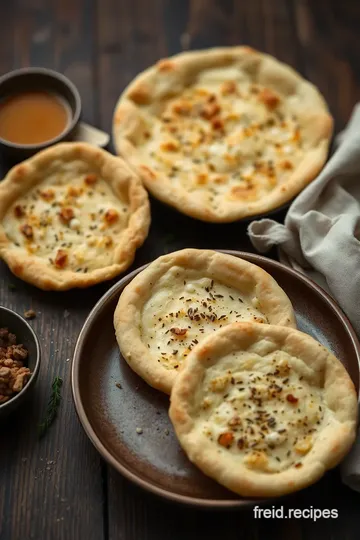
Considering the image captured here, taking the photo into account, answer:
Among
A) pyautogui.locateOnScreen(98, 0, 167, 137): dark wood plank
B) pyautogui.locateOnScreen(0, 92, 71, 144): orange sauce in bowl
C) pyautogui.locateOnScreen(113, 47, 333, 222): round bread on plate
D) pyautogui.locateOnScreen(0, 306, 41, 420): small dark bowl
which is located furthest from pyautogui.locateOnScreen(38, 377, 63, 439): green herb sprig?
pyautogui.locateOnScreen(98, 0, 167, 137): dark wood plank

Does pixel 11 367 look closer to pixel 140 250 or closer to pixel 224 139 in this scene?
pixel 140 250

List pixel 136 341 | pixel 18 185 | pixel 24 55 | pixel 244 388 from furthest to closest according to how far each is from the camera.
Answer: pixel 24 55
pixel 18 185
pixel 136 341
pixel 244 388

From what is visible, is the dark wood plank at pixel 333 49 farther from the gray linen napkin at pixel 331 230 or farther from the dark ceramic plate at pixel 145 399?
the dark ceramic plate at pixel 145 399

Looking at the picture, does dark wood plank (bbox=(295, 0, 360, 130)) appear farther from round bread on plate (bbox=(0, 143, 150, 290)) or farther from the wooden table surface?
round bread on plate (bbox=(0, 143, 150, 290))

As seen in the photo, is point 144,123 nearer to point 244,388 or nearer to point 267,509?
point 244,388

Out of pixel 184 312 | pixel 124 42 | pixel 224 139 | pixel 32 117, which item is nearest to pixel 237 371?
pixel 184 312

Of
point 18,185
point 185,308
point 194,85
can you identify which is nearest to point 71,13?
point 194,85

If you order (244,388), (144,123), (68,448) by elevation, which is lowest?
(68,448)
